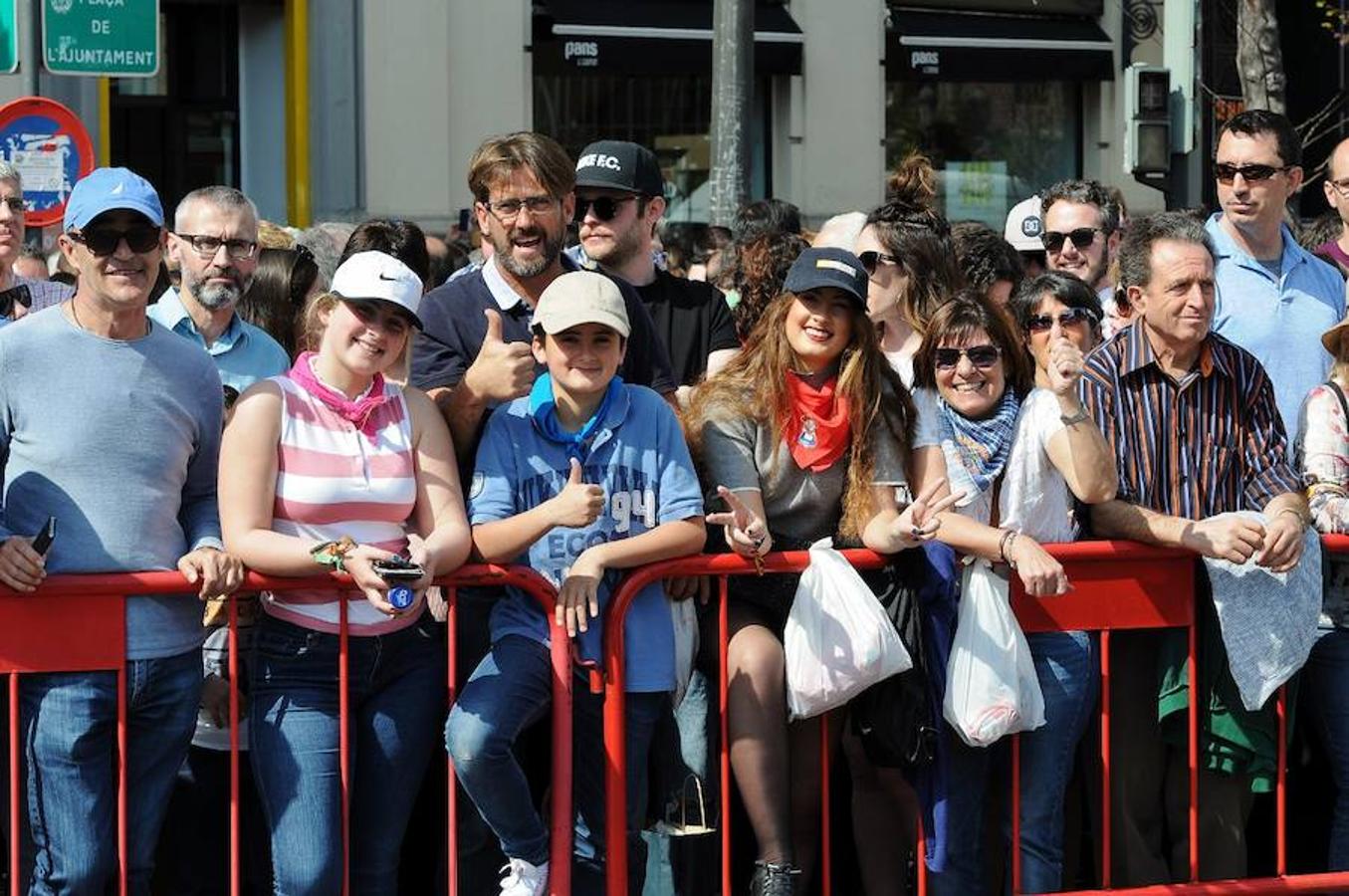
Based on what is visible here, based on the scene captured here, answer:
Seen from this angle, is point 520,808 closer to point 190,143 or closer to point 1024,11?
point 190,143

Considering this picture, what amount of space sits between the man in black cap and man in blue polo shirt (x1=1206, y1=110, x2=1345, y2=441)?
1614 millimetres

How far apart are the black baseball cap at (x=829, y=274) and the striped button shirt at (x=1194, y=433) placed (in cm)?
76

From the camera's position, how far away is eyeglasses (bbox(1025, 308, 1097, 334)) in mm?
6609

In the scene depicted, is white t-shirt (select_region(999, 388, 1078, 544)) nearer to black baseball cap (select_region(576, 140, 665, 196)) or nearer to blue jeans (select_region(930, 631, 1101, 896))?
blue jeans (select_region(930, 631, 1101, 896))

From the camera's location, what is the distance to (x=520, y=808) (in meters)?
5.16


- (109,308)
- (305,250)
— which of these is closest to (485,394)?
(109,308)

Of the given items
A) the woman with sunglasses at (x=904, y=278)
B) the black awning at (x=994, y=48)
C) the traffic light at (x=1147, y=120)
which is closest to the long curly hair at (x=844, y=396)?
the woman with sunglasses at (x=904, y=278)

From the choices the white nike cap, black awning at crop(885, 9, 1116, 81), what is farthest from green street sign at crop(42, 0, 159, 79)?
black awning at crop(885, 9, 1116, 81)

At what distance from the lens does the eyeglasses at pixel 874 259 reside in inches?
258

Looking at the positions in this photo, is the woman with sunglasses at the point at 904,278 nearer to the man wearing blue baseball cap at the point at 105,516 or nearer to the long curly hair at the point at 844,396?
the long curly hair at the point at 844,396

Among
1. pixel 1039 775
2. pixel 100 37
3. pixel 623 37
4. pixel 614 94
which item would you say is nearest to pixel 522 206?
pixel 1039 775

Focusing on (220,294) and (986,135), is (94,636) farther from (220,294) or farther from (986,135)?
(986,135)

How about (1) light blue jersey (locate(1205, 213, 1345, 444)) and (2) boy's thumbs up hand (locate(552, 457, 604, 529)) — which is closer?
(2) boy's thumbs up hand (locate(552, 457, 604, 529))

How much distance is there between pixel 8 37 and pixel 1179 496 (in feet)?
A: 20.9
